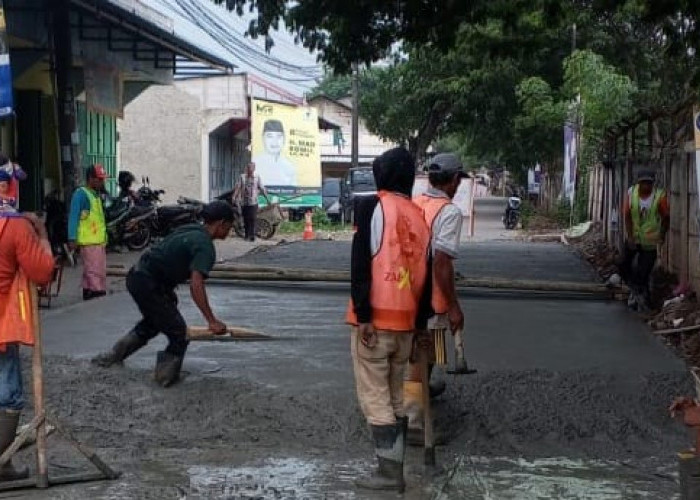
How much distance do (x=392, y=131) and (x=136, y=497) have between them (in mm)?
39237

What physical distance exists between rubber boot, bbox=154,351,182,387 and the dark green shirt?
0.53 meters

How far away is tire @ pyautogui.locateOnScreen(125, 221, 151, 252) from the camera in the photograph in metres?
21.9

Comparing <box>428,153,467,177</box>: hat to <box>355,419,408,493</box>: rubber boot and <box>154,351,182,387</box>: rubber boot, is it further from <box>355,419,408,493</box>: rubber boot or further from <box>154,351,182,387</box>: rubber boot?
<box>154,351,182,387</box>: rubber boot

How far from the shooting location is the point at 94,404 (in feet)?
Result: 24.1

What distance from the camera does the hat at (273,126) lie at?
1347 inches

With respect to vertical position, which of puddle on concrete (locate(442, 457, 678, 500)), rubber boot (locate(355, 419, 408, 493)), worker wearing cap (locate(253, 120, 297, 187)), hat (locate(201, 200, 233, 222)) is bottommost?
puddle on concrete (locate(442, 457, 678, 500))

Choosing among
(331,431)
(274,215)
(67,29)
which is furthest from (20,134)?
(331,431)

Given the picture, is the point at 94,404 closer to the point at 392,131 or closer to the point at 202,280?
the point at 202,280

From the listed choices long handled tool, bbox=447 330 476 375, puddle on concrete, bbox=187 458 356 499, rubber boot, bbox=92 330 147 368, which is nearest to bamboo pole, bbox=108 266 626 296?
long handled tool, bbox=447 330 476 375

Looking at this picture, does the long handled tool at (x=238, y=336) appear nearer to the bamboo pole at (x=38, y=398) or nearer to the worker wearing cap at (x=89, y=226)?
the worker wearing cap at (x=89, y=226)

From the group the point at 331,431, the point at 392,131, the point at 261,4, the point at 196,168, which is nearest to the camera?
the point at 331,431

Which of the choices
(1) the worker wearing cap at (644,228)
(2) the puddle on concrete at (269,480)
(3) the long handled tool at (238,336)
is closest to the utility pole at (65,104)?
(3) the long handled tool at (238,336)

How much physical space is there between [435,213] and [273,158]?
1107 inches

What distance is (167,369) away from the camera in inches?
307
